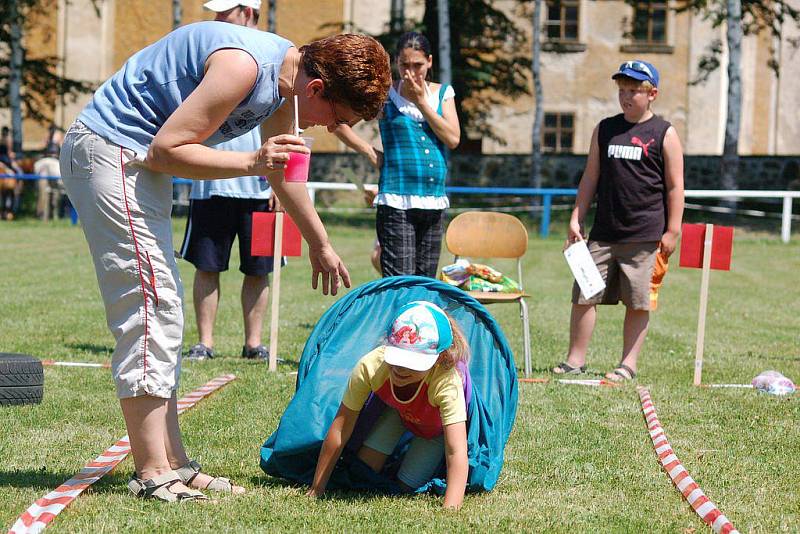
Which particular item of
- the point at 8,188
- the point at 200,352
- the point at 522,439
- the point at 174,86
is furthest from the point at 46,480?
the point at 8,188

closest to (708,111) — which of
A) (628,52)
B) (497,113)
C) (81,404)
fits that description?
(628,52)

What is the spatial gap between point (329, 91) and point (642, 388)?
12.1 feet

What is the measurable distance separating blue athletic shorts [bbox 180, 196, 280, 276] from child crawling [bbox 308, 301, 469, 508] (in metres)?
3.11

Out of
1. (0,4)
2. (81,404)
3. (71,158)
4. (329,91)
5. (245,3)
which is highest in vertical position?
(0,4)

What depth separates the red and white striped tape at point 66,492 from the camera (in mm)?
3633

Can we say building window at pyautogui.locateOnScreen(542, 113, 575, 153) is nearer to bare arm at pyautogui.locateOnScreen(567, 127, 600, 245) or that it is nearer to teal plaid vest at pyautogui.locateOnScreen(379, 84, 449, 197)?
bare arm at pyautogui.locateOnScreen(567, 127, 600, 245)

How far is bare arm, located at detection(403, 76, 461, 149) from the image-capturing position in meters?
6.55

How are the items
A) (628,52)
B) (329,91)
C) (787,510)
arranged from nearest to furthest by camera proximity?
(329,91) < (787,510) < (628,52)

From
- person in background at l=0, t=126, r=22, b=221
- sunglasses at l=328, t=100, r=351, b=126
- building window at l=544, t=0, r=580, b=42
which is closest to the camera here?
sunglasses at l=328, t=100, r=351, b=126

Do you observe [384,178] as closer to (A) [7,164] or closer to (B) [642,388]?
(B) [642,388]

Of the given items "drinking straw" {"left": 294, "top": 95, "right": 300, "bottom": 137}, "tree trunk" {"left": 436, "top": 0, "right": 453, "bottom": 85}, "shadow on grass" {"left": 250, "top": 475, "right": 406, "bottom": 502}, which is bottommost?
"shadow on grass" {"left": 250, "top": 475, "right": 406, "bottom": 502}

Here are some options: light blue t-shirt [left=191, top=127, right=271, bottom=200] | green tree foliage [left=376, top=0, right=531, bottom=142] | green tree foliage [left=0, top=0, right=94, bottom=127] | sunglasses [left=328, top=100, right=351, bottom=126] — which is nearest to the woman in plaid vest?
light blue t-shirt [left=191, top=127, right=271, bottom=200]

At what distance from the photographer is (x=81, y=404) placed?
229 inches

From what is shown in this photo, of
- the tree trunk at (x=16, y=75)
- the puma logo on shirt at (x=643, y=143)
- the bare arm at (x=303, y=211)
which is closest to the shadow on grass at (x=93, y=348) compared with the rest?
the puma logo on shirt at (x=643, y=143)
